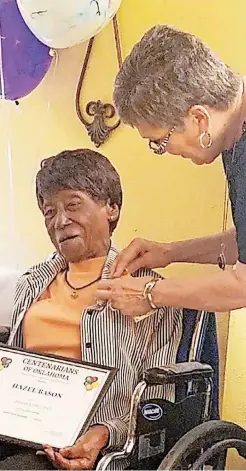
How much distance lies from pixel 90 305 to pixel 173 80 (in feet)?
1.40

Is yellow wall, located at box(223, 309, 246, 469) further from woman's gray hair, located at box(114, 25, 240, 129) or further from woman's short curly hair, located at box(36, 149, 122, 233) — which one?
woman's gray hair, located at box(114, 25, 240, 129)

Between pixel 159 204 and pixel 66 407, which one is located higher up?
pixel 159 204

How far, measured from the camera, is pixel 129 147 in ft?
4.62

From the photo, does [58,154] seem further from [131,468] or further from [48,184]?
[131,468]

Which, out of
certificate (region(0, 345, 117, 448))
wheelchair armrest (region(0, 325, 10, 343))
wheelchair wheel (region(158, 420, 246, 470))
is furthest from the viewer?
wheelchair armrest (region(0, 325, 10, 343))

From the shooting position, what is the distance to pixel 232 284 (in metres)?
1.31

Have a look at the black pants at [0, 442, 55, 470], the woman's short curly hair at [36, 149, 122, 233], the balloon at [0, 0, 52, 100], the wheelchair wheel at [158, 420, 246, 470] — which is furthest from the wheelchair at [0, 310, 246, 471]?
the balloon at [0, 0, 52, 100]

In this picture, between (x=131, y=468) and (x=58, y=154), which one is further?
(x=58, y=154)

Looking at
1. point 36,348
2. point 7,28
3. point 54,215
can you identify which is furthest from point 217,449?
point 7,28

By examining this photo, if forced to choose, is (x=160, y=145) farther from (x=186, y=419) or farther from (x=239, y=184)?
(x=186, y=419)

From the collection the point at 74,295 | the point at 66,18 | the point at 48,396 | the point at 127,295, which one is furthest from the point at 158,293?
the point at 66,18

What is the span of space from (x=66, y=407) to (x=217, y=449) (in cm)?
27

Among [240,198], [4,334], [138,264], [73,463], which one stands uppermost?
[240,198]

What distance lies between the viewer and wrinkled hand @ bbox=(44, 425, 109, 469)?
4.29ft
